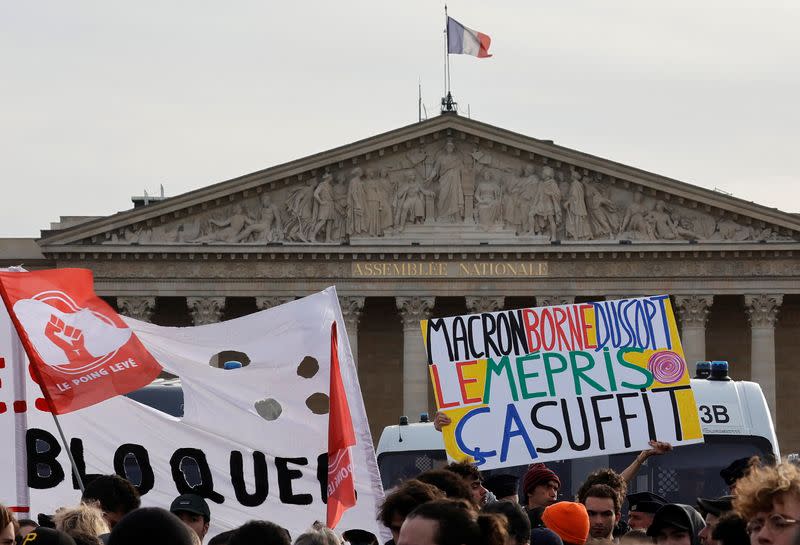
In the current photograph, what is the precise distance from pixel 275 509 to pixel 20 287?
2.41 meters

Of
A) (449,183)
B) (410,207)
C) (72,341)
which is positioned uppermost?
(449,183)

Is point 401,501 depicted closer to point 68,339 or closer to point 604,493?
point 604,493

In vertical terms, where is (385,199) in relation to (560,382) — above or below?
above

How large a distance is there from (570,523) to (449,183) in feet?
156

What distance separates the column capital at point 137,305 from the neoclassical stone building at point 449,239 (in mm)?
51

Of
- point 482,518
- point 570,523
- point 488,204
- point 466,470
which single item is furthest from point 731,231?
point 482,518

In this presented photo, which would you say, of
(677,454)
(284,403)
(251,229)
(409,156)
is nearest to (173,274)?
(251,229)

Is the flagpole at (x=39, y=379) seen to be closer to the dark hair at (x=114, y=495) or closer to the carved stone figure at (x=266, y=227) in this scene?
the dark hair at (x=114, y=495)

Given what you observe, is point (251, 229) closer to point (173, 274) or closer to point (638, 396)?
point (173, 274)

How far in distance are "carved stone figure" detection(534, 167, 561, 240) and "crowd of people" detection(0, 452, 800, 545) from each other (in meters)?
43.3

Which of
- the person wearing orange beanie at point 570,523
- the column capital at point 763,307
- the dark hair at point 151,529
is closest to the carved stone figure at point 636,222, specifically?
the column capital at point 763,307

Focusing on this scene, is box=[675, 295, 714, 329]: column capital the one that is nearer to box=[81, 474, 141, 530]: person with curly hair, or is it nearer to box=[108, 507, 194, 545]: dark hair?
box=[81, 474, 141, 530]: person with curly hair

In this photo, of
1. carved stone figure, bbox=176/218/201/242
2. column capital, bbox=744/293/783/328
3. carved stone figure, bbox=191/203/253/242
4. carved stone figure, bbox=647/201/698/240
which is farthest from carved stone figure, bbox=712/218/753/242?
carved stone figure, bbox=176/218/201/242

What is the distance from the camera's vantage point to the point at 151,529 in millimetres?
8016
